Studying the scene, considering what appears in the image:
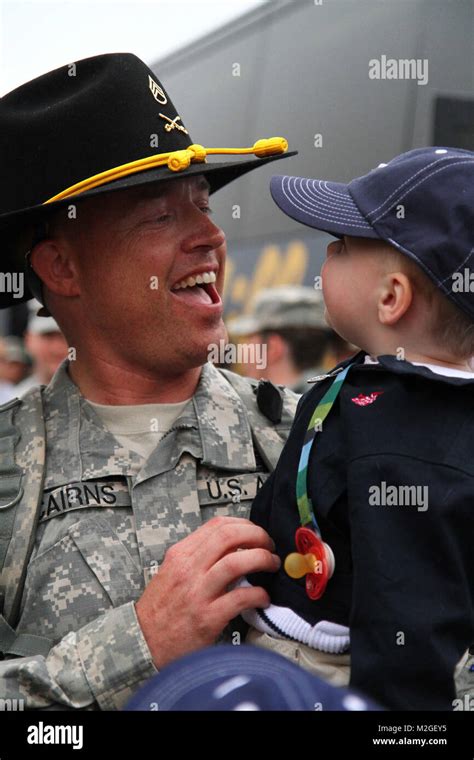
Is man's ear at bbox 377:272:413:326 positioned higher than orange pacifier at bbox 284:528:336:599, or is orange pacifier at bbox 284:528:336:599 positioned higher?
man's ear at bbox 377:272:413:326

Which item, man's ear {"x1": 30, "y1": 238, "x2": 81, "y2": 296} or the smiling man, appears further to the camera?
man's ear {"x1": 30, "y1": 238, "x2": 81, "y2": 296}

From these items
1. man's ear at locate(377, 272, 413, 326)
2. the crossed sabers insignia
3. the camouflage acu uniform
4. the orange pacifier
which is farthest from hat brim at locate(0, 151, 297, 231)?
the orange pacifier

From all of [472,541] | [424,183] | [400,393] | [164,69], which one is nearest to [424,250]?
[424,183]

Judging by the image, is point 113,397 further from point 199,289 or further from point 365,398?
point 365,398

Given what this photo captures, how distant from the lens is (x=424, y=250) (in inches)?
69.7

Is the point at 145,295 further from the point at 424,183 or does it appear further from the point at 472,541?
the point at 472,541

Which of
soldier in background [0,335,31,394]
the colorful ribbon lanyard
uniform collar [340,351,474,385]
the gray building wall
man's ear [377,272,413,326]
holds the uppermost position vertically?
the gray building wall

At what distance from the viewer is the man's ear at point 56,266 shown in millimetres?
2498

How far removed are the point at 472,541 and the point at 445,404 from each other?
0.82 ft

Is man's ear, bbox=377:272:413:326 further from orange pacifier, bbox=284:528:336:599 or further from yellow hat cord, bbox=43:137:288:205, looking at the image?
yellow hat cord, bbox=43:137:288:205

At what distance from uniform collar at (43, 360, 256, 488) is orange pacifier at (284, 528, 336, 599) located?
47cm

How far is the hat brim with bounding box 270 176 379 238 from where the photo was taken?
73.5 inches

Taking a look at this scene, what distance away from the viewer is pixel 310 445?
186cm

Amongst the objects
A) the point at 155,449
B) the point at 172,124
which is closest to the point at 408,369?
the point at 155,449
